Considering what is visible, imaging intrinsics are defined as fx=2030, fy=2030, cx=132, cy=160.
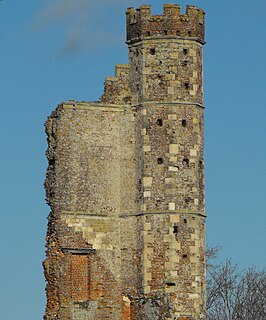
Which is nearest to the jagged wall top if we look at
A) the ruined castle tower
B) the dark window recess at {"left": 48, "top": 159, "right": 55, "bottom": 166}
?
the ruined castle tower

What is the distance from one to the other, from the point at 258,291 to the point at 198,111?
22.9 metres

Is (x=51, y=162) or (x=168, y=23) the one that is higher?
(x=168, y=23)

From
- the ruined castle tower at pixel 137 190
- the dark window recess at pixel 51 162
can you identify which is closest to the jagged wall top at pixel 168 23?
the ruined castle tower at pixel 137 190

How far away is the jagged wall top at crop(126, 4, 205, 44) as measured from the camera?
7462 cm

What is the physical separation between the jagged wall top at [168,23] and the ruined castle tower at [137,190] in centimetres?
4

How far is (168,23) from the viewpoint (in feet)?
245

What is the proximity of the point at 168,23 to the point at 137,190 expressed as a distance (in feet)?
20.6

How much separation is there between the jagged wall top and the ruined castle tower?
37 mm

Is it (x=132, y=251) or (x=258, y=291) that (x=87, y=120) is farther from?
(x=258, y=291)

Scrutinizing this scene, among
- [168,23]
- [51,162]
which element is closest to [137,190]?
[51,162]

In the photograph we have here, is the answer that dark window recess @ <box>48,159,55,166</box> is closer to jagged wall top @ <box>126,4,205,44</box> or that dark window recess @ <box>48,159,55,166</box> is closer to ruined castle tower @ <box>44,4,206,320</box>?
ruined castle tower @ <box>44,4,206,320</box>

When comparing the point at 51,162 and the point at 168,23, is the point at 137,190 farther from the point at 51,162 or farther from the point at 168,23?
the point at 168,23

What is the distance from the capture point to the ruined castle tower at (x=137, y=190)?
73.2 metres

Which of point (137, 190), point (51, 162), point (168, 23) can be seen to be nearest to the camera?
point (51, 162)
